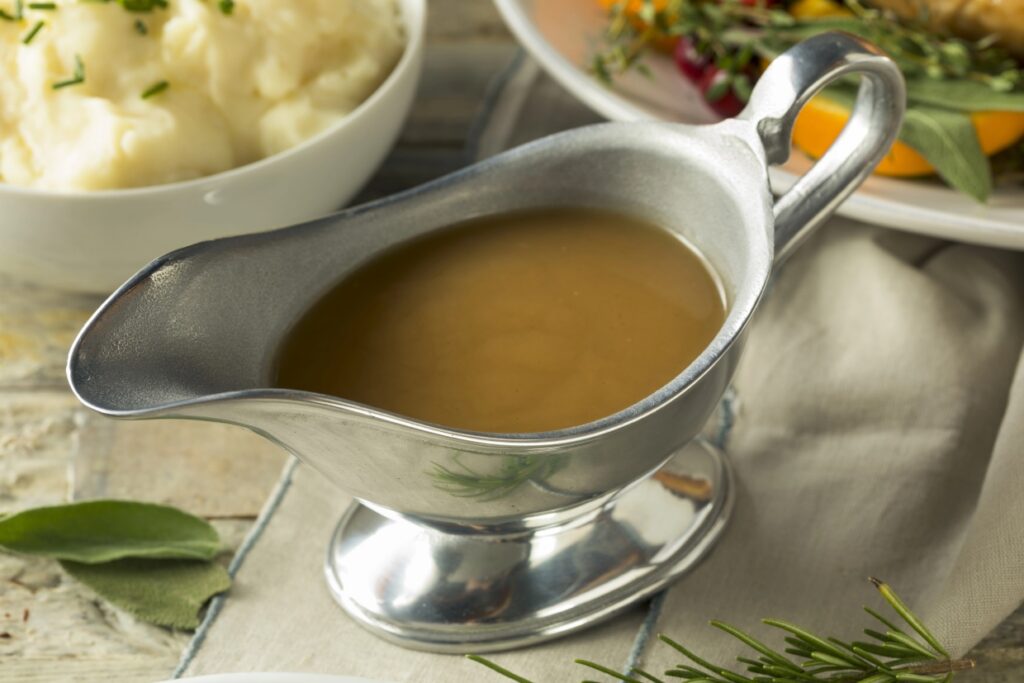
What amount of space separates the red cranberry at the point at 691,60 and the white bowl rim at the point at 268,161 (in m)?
0.44

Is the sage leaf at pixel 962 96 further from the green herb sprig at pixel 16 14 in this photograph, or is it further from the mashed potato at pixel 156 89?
the green herb sprig at pixel 16 14

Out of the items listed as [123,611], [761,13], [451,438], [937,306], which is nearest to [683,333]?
[451,438]

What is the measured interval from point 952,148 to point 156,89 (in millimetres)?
1070

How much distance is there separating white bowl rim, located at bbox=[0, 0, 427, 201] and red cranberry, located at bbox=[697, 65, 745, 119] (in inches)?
18.4

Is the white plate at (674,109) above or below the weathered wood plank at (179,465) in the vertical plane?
above

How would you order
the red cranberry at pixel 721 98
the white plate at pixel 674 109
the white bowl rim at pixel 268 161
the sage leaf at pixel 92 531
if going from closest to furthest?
the sage leaf at pixel 92 531 < the white bowl rim at pixel 268 161 < the white plate at pixel 674 109 < the red cranberry at pixel 721 98

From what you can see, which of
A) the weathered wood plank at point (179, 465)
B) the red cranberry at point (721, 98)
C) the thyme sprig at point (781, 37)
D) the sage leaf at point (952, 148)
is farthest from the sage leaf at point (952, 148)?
the weathered wood plank at point (179, 465)

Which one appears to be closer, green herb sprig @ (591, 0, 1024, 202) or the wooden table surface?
the wooden table surface

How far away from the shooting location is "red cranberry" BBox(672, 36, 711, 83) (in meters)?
1.88

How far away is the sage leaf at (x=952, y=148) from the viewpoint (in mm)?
1577

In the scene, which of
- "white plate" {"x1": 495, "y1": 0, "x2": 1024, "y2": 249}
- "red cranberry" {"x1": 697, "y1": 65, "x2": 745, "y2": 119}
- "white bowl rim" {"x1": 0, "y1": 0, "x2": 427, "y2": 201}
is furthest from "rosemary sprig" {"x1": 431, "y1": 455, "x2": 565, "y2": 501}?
"red cranberry" {"x1": 697, "y1": 65, "x2": 745, "y2": 119}

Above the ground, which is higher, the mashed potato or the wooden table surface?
the mashed potato

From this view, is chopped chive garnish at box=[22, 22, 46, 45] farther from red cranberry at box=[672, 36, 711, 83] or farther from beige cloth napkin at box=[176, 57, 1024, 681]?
red cranberry at box=[672, 36, 711, 83]

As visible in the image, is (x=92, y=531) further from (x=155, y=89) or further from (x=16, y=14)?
(x=16, y=14)
